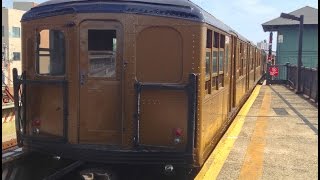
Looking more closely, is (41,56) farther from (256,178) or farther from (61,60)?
(256,178)

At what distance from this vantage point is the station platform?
6.30m

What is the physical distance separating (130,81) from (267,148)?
3.58 meters

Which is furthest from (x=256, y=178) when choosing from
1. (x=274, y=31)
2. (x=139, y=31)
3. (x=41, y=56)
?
(x=274, y=31)

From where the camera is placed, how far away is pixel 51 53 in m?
6.00

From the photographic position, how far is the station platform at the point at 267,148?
6305 mm

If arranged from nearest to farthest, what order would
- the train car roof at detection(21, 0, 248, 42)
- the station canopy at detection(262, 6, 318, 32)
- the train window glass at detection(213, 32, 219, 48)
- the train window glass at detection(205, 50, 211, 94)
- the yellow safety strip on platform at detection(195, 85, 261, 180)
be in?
1. the train car roof at detection(21, 0, 248, 42)
2. the train window glass at detection(205, 50, 211, 94)
3. the yellow safety strip on platform at detection(195, 85, 261, 180)
4. the train window glass at detection(213, 32, 219, 48)
5. the station canopy at detection(262, 6, 318, 32)

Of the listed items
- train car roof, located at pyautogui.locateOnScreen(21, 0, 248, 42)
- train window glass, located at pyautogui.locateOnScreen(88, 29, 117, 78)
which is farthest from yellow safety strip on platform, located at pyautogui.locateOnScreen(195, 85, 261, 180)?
train car roof, located at pyautogui.locateOnScreen(21, 0, 248, 42)

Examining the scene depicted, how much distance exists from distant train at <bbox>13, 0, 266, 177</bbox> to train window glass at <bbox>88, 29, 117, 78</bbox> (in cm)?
1

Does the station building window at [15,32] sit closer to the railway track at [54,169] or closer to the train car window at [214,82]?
the railway track at [54,169]

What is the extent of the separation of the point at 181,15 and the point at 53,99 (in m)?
2.13

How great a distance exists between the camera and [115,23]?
17.7 feet

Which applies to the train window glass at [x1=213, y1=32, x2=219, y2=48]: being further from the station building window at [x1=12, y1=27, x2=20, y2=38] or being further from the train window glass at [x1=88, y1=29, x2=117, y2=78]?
the station building window at [x1=12, y1=27, x2=20, y2=38]

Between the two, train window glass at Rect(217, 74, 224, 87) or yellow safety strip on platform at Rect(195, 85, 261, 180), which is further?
train window glass at Rect(217, 74, 224, 87)

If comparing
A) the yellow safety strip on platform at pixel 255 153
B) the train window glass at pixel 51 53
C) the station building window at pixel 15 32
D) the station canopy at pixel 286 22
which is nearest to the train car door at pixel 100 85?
the train window glass at pixel 51 53
